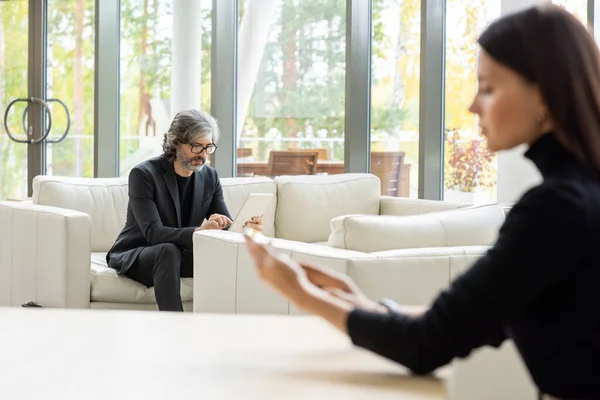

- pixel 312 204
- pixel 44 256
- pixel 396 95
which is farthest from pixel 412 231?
pixel 396 95

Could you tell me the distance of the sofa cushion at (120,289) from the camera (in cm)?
464

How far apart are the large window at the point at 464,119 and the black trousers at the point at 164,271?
107 inches

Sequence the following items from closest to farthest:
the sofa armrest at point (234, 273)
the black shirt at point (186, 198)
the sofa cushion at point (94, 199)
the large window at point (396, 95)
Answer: the sofa armrest at point (234, 273)
the black shirt at point (186, 198)
the sofa cushion at point (94, 199)
the large window at point (396, 95)

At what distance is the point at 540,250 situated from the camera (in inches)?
42.3

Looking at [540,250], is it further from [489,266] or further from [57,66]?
[57,66]

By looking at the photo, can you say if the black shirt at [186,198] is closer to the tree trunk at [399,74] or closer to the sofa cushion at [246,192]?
the sofa cushion at [246,192]

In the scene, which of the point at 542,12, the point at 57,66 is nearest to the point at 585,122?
the point at 542,12

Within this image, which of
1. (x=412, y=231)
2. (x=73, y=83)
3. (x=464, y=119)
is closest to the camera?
(x=412, y=231)

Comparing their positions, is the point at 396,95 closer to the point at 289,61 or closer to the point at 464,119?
the point at 464,119

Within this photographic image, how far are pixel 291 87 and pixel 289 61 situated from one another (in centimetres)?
21

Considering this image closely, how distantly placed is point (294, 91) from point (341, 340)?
5.94m

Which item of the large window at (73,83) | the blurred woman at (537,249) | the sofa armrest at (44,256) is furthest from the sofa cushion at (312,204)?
the blurred woman at (537,249)

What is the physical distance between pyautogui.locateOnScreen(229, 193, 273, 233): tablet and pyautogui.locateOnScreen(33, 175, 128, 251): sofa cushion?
1.28m

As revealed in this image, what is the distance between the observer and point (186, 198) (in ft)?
16.0
